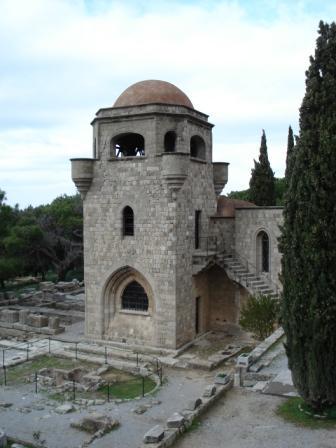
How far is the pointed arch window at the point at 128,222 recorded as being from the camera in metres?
23.4

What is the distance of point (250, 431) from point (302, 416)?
1723 mm

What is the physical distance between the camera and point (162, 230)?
22203 millimetres

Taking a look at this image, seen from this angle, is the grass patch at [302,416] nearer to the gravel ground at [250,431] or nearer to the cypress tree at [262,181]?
the gravel ground at [250,431]

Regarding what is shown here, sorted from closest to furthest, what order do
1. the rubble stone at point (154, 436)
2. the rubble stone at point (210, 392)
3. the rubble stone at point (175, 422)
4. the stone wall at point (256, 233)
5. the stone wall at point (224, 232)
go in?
1. the rubble stone at point (154, 436)
2. the rubble stone at point (175, 422)
3. the rubble stone at point (210, 392)
4. the stone wall at point (256, 233)
5. the stone wall at point (224, 232)

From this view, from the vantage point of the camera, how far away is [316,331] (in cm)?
1327

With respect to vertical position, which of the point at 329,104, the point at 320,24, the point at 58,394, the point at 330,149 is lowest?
the point at 58,394

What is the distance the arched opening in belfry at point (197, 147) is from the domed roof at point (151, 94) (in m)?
1.65

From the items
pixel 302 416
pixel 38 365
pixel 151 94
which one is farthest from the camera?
pixel 151 94

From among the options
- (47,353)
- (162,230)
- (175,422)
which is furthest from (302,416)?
(47,353)

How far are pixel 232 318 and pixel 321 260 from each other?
43.0ft

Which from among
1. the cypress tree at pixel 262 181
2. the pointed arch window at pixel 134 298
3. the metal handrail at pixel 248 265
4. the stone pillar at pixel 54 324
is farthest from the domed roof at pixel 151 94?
the cypress tree at pixel 262 181

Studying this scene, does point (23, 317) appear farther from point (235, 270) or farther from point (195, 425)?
point (195, 425)

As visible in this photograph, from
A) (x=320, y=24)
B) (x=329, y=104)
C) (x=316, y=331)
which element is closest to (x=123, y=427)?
(x=316, y=331)

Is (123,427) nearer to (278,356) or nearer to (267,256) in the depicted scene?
(278,356)
